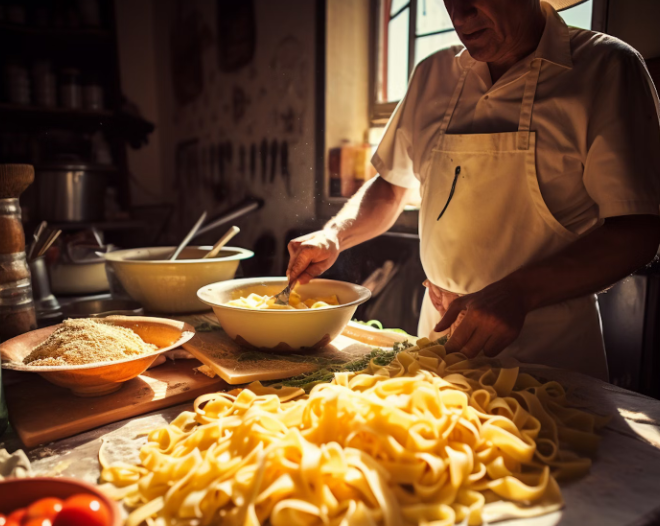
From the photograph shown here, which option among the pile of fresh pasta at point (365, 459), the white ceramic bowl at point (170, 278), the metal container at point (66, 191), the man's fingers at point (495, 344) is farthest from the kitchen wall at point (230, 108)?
the pile of fresh pasta at point (365, 459)

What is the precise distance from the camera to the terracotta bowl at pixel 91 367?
1069mm

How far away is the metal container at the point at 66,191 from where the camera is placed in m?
3.93

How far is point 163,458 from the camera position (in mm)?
908

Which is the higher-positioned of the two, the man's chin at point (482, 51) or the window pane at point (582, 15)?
the window pane at point (582, 15)

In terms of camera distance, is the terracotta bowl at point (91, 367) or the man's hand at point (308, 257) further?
the man's hand at point (308, 257)

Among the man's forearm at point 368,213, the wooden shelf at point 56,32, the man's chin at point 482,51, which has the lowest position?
the man's forearm at point 368,213

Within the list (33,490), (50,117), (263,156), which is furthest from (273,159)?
(33,490)

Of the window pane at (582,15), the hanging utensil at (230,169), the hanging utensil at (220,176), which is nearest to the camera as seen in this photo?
the window pane at (582,15)

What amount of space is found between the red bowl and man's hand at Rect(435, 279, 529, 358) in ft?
2.85

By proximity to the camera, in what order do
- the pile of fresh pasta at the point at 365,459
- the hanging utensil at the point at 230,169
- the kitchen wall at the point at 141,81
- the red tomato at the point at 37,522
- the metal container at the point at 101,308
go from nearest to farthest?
the red tomato at the point at 37,522
the pile of fresh pasta at the point at 365,459
the metal container at the point at 101,308
the hanging utensil at the point at 230,169
the kitchen wall at the point at 141,81

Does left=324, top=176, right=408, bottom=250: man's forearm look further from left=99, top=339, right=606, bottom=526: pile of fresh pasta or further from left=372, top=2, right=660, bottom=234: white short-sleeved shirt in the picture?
left=99, top=339, right=606, bottom=526: pile of fresh pasta

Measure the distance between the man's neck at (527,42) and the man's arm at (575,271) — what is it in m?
0.60

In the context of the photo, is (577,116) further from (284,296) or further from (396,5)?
(396,5)

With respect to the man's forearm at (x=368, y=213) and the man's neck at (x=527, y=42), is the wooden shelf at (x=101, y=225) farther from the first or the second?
the man's neck at (x=527, y=42)
